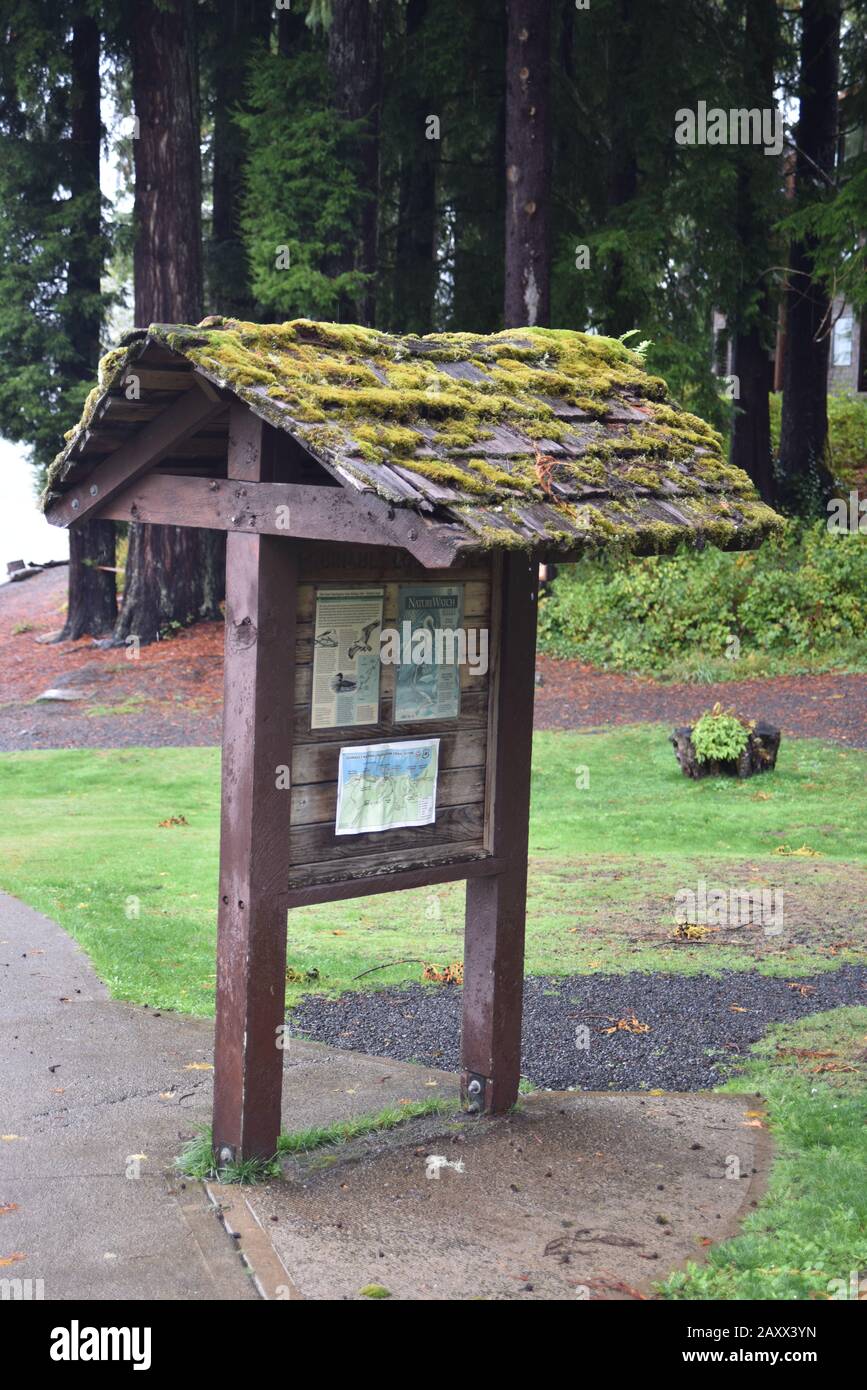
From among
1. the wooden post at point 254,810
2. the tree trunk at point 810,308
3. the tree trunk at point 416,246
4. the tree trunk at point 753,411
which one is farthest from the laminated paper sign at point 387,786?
the tree trunk at point 416,246

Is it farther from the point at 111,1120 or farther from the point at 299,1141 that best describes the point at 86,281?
the point at 299,1141

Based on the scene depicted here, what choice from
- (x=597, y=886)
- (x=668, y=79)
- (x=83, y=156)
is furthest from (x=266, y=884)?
(x=83, y=156)

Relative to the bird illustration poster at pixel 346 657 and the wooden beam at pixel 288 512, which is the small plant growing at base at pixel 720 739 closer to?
the bird illustration poster at pixel 346 657

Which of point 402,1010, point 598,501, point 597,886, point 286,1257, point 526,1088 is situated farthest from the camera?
point 597,886

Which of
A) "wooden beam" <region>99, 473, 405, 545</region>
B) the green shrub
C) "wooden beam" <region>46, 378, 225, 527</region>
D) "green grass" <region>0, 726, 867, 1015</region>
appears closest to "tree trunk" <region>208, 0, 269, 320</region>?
"green grass" <region>0, 726, 867, 1015</region>

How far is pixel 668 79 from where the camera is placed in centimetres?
2170

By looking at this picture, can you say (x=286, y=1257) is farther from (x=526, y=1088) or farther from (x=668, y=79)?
(x=668, y=79)

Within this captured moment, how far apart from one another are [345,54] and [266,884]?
19.8m

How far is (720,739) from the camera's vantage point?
554 inches

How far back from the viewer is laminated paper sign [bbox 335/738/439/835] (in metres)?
5.52

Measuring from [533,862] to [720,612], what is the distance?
381 inches

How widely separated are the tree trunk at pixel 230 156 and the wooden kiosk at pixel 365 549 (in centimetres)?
1944

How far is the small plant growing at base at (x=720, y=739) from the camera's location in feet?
46.1

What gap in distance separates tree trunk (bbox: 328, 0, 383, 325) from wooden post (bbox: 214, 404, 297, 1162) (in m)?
17.5
